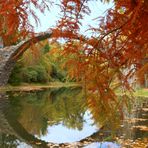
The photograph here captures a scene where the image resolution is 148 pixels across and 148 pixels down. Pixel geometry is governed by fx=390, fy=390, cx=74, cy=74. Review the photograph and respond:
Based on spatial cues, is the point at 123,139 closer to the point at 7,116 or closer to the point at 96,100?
the point at 7,116

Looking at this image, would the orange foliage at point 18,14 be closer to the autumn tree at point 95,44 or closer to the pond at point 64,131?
the autumn tree at point 95,44

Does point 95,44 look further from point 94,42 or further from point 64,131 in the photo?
point 64,131

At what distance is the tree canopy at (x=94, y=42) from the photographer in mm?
1899

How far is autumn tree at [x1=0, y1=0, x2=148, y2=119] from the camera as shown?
190 centimetres

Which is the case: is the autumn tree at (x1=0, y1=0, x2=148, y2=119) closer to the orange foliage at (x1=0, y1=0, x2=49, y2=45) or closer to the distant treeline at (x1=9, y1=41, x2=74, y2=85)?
the orange foliage at (x1=0, y1=0, x2=49, y2=45)

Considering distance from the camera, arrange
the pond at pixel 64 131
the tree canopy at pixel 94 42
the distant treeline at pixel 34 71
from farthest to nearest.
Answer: the distant treeline at pixel 34 71 < the pond at pixel 64 131 < the tree canopy at pixel 94 42

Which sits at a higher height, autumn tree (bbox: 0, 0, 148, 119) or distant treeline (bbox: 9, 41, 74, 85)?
distant treeline (bbox: 9, 41, 74, 85)

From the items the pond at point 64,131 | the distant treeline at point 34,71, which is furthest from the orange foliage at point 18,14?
the distant treeline at point 34,71

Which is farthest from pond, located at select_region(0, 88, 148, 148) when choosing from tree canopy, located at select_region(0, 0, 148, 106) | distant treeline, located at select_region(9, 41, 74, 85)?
distant treeline, located at select_region(9, 41, 74, 85)

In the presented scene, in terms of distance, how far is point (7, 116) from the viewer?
11055 mm

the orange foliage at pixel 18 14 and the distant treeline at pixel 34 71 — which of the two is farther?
the distant treeline at pixel 34 71

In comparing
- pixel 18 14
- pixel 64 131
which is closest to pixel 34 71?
pixel 64 131

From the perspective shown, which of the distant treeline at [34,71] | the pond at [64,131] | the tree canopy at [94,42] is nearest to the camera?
the tree canopy at [94,42]

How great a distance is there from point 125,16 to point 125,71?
0.36 m
